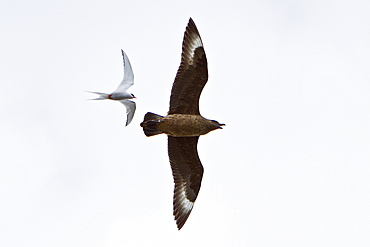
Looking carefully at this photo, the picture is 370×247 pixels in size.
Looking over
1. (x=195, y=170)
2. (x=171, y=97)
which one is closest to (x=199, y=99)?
(x=171, y=97)

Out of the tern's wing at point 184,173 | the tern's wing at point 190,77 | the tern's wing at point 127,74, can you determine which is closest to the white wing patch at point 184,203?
the tern's wing at point 184,173

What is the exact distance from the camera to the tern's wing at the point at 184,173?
18.5 m

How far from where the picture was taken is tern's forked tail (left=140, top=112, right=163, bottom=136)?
17.8 m

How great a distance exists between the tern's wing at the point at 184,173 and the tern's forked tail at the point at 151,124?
2.23 ft

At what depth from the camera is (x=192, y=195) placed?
18.9 m

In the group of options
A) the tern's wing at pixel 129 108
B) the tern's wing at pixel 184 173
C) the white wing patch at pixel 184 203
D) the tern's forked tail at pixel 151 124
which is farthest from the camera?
the tern's wing at pixel 129 108

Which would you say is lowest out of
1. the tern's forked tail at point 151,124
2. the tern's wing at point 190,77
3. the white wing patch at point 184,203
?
the white wing patch at point 184,203

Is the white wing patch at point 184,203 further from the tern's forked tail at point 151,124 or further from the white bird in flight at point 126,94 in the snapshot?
the white bird in flight at point 126,94

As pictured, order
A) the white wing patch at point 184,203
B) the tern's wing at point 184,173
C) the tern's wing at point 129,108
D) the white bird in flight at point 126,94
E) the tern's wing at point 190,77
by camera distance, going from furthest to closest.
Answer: the tern's wing at point 129,108
the white wing patch at point 184,203
the white bird in flight at point 126,94
the tern's wing at point 184,173
the tern's wing at point 190,77

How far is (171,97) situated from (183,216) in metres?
2.75

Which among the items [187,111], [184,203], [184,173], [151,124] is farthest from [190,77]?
[184,203]

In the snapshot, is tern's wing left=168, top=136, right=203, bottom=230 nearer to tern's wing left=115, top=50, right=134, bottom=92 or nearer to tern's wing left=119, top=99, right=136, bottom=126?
tern's wing left=119, top=99, right=136, bottom=126

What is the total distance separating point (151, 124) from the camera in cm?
1784

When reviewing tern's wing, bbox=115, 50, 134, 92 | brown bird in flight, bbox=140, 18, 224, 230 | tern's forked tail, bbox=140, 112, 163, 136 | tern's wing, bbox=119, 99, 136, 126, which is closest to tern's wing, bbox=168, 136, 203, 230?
brown bird in flight, bbox=140, 18, 224, 230
